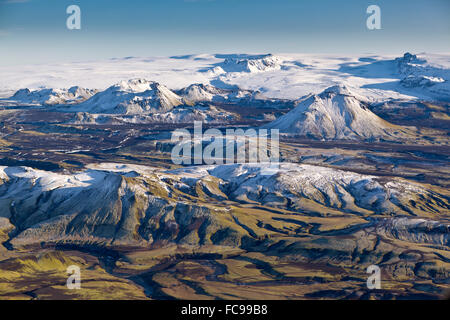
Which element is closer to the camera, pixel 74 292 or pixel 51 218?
pixel 74 292

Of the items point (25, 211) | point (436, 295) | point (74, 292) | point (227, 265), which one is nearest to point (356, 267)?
point (436, 295)

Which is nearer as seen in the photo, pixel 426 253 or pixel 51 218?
pixel 426 253

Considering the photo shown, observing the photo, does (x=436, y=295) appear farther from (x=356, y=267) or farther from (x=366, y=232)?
(x=366, y=232)
